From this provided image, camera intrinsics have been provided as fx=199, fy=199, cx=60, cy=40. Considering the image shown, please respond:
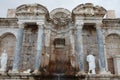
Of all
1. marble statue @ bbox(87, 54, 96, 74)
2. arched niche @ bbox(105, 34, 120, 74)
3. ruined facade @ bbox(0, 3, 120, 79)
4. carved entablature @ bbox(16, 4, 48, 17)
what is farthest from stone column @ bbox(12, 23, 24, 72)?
arched niche @ bbox(105, 34, 120, 74)

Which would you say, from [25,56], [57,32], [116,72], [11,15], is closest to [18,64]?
[25,56]

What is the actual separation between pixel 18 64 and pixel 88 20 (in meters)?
5.08

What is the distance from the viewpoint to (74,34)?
12.9 meters

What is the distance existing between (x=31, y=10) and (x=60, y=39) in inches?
105

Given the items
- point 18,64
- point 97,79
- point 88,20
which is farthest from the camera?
point 88,20

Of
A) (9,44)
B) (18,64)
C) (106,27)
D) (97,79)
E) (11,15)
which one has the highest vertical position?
(11,15)

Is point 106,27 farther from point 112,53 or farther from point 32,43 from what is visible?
point 32,43

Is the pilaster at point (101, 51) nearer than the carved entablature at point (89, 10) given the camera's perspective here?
Yes

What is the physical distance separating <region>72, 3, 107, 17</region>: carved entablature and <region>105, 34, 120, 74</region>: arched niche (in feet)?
5.73

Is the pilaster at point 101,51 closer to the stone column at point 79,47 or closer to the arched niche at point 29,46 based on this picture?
the stone column at point 79,47

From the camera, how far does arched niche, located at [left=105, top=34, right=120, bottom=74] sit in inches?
488

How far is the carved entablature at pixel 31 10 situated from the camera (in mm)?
12508

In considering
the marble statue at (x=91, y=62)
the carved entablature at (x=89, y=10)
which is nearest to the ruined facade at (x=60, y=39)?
the carved entablature at (x=89, y=10)

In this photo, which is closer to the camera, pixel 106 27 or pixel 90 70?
pixel 90 70
